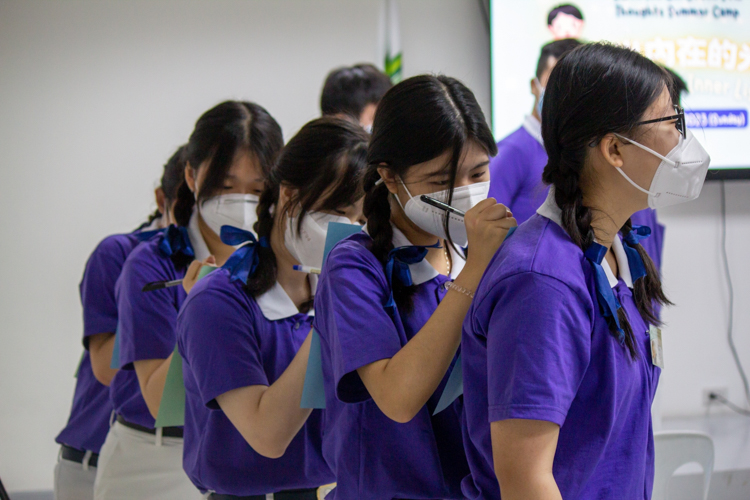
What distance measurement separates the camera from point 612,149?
2.95 feet

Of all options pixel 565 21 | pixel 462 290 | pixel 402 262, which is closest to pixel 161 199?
pixel 402 262

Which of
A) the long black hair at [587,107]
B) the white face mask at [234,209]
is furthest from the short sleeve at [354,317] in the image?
the white face mask at [234,209]

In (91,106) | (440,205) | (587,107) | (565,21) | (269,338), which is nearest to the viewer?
(587,107)

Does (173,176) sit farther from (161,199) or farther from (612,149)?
(612,149)

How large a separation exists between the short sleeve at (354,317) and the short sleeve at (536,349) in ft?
0.75

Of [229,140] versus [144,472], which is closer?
[229,140]

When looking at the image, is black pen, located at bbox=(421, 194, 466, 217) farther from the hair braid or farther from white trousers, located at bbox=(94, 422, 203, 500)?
white trousers, located at bbox=(94, 422, 203, 500)

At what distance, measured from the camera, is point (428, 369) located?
948 mm

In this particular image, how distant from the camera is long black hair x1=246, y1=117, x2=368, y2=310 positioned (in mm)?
1326

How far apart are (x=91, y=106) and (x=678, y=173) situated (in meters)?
2.92

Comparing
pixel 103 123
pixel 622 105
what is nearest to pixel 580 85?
pixel 622 105

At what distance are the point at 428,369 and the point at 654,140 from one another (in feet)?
1.46

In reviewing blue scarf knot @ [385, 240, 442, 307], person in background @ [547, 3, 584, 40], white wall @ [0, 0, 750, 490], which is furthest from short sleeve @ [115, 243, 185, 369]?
person in background @ [547, 3, 584, 40]

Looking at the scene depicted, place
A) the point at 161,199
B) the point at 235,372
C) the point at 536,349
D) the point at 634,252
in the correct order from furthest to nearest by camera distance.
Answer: the point at 161,199, the point at 235,372, the point at 634,252, the point at 536,349
